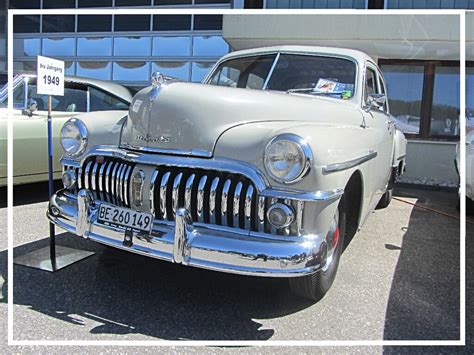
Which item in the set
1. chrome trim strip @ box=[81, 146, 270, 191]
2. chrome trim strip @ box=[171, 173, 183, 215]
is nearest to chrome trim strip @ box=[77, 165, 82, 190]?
chrome trim strip @ box=[81, 146, 270, 191]

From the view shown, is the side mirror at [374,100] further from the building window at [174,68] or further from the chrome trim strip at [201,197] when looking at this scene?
the building window at [174,68]

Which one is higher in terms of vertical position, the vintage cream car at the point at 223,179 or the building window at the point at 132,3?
the building window at the point at 132,3

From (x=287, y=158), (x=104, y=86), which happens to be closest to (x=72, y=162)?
(x=287, y=158)

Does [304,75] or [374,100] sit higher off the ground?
[304,75]

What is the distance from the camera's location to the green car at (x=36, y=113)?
505 cm

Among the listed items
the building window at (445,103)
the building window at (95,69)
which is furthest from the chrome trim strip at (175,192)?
the building window at (95,69)

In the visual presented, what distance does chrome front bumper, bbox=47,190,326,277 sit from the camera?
2.31 m

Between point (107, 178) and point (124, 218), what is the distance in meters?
0.35

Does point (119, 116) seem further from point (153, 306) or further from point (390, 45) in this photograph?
point (390, 45)

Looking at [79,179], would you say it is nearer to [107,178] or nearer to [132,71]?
[107,178]

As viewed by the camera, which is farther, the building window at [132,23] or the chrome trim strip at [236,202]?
the building window at [132,23]

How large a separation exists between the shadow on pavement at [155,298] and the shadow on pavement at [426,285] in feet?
1.90

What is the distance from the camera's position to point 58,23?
35.8ft

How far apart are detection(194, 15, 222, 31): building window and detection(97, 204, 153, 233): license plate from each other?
25.4 feet
